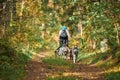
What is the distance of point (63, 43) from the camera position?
25.2 metres

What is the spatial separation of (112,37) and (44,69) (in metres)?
6.58

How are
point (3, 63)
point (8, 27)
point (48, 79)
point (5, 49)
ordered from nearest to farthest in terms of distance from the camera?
point (48, 79) → point (3, 63) → point (5, 49) → point (8, 27)

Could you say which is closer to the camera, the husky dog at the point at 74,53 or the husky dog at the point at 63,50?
the husky dog at the point at 63,50

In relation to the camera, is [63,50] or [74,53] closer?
[63,50]

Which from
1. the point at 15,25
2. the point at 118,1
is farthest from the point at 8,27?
the point at 118,1

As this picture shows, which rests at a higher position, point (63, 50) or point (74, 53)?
point (63, 50)

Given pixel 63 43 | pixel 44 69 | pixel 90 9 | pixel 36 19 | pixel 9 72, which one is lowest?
pixel 36 19

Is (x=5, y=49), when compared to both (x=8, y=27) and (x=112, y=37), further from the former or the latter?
(x=112, y=37)

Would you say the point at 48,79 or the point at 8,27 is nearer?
the point at 48,79

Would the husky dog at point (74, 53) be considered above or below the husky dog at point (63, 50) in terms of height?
below

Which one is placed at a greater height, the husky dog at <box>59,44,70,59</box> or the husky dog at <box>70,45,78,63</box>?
the husky dog at <box>59,44,70,59</box>

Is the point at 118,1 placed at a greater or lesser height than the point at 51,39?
greater

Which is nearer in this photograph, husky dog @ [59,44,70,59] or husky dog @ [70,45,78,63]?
husky dog @ [59,44,70,59]

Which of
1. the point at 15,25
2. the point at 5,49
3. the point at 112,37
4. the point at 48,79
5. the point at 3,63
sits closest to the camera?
the point at 48,79
